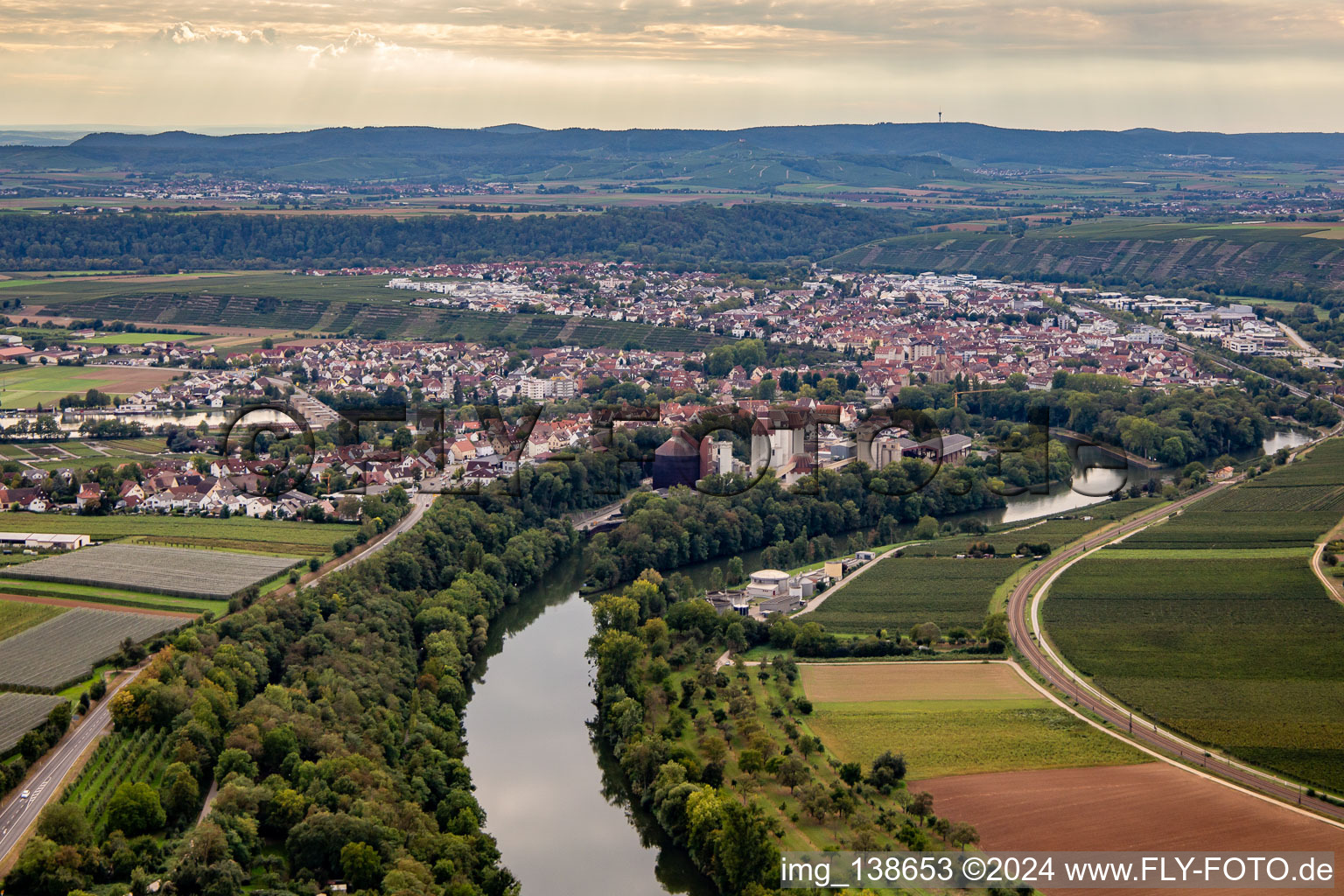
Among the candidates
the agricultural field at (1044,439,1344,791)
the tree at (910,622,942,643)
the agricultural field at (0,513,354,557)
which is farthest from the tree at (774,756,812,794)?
the agricultural field at (0,513,354,557)

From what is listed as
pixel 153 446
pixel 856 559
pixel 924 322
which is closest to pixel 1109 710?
pixel 856 559

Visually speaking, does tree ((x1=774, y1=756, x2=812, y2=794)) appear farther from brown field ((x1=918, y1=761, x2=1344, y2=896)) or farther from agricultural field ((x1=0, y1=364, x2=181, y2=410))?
agricultural field ((x1=0, y1=364, x2=181, y2=410))

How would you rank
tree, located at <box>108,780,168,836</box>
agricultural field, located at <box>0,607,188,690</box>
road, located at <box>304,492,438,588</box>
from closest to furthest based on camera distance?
1. tree, located at <box>108,780,168,836</box>
2. agricultural field, located at <box>0,607,188,690</box>
3. road, located at <box>304,492,438,588</box>

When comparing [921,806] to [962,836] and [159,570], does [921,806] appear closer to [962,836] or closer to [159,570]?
[962,836]

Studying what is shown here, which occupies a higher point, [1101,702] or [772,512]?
[772,512]

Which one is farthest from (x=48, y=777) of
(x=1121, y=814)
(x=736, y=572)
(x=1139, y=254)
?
(x=1139, y=254)

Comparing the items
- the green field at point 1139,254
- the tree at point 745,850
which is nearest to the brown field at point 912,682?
the tree at point 745,850
